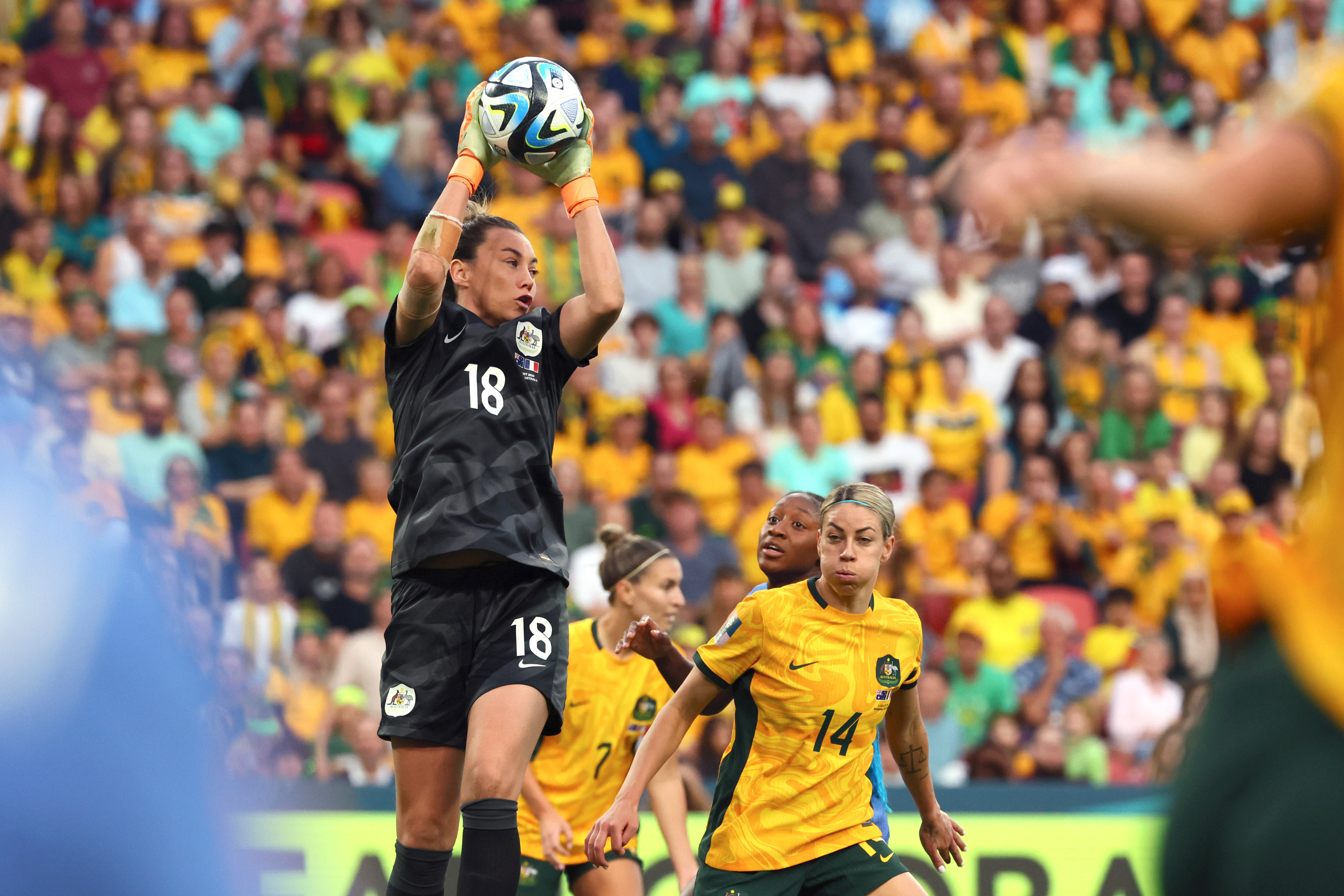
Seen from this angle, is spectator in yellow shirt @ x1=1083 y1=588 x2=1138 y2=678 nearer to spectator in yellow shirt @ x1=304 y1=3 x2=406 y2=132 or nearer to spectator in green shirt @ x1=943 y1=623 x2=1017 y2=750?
spectator in green shirt @ x1=943 y1=623 x2=1017 y2=750

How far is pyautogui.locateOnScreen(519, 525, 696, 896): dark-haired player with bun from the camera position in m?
6.30

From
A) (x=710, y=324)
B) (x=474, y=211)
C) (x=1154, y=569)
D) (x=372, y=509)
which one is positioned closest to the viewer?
(x=474, y=211)

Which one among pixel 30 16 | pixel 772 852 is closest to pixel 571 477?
pixel 772 852

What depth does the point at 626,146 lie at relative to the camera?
14.4 meters

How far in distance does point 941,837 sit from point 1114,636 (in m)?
5.91

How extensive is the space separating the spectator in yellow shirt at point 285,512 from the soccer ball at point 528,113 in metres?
6.95

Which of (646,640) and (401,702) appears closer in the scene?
(401,702)

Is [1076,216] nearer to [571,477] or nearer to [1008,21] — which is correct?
[571,477]

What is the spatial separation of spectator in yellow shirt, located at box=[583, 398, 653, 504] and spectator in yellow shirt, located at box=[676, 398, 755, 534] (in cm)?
31

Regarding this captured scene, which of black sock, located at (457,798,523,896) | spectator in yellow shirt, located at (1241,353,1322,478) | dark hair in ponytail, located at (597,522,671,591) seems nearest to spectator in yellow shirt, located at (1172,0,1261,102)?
spectator in yellow shirt, located at (1241,353,1322,478)

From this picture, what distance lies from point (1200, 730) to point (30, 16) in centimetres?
1512

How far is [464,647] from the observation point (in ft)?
15.5

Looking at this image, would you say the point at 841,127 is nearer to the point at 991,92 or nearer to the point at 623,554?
the point at 991,92

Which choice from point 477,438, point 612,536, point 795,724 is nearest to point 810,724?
point 795,724
